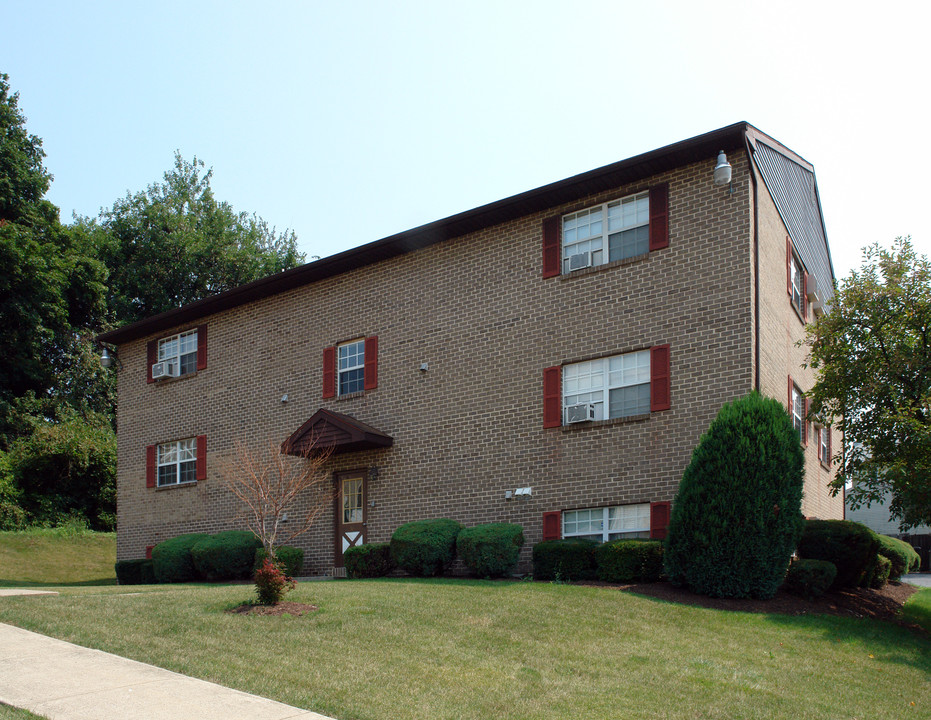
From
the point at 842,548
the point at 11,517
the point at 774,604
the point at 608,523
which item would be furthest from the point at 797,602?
the point at 11,517

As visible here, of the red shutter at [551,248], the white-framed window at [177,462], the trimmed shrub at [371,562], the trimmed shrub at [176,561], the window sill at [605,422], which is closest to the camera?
the window sill at [605,422]

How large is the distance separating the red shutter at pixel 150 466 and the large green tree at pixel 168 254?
61.4 ft

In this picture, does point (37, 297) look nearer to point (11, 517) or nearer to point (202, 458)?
point (11, 517)

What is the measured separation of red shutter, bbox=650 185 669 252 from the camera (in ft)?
53.8

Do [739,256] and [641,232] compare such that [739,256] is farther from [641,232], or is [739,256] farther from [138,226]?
[138,226]

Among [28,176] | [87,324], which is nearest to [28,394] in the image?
[87,324]

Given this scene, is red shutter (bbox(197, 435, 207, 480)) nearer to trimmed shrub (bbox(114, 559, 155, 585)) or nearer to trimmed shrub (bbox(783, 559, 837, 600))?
trimmed shrub (bbox(114, 559, 155, 585))

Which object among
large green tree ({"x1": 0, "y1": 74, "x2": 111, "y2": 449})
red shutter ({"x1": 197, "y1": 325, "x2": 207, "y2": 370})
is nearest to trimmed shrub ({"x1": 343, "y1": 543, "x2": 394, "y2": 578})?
red shutter ({"x1": 197, "y1": 325, "x2": 207, "y2": 370})

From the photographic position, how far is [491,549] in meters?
15.9

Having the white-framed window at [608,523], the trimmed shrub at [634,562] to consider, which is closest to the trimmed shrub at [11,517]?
the white-framed window at [608,523]

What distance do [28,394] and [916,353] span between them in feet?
107

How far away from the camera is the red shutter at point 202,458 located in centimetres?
2311

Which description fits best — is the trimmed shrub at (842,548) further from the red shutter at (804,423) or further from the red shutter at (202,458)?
the red shutter at (202,458)

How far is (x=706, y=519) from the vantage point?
13828mm
